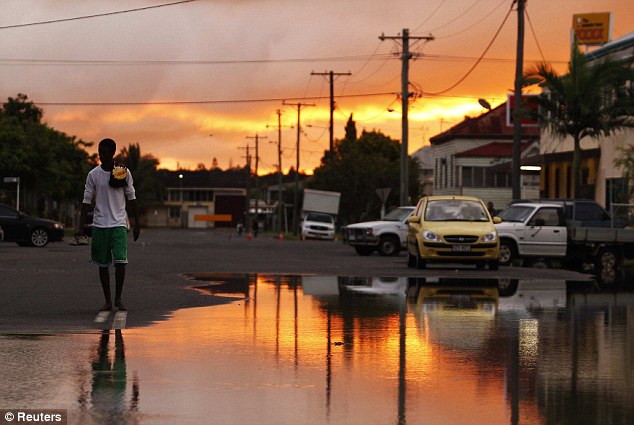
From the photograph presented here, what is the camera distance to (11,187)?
2798 inches

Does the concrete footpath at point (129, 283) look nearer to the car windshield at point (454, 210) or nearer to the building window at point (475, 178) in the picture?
the car windshield at point (454, 210)

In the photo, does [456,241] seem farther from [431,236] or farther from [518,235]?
[518,235]

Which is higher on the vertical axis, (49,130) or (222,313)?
(49,130)

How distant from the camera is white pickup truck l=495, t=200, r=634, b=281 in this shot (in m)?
29.2

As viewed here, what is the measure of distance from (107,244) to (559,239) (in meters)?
18.2

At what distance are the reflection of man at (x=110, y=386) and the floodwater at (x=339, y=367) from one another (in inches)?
0.6

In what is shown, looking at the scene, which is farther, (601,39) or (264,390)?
(601,39)

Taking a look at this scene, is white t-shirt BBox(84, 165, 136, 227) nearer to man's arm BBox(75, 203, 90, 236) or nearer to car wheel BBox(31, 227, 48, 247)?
man's arm BBox(75, 203, 90, 236)

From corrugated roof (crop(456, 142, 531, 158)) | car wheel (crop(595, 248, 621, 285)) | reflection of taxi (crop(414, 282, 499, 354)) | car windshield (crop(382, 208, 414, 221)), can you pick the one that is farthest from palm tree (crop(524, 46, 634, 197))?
corrugated roof (crop(456, 142, 531, 158))

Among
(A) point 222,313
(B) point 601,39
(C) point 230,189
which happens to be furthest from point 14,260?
(C) point 230,189

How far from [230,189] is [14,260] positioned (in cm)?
14216

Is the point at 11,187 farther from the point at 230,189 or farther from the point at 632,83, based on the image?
the point at 230,189

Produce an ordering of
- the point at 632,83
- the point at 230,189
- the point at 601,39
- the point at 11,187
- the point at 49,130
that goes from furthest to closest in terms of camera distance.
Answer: the point at 230,189 → the point at 49,130 → the point at 11,187 → the point at 601,39 → the point at 632,83

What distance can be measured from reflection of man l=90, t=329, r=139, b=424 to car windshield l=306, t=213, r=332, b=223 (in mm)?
62565
